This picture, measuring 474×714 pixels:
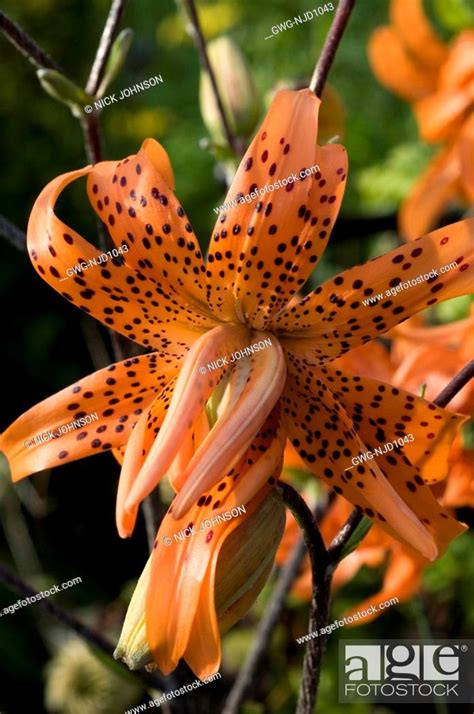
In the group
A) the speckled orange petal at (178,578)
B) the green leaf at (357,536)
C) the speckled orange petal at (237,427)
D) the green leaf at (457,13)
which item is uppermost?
the green leaf at (457,13)

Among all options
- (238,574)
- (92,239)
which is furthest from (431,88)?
(92,239)

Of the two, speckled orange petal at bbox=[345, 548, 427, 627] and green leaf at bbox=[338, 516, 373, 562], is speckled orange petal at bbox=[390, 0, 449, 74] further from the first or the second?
green leaf at bbox=[338, 516, 373, 562]

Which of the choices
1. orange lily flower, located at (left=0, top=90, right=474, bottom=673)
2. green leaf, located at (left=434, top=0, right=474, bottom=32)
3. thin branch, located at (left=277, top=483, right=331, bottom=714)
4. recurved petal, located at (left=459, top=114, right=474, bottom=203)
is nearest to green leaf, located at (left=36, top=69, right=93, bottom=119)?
orange lily flower, located at (left=0, top=90, right=474, bottom=673)

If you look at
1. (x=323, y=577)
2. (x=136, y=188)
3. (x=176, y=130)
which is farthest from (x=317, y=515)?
(x=176, y=130)

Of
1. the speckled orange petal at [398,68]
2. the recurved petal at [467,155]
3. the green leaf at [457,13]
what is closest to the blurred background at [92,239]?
the green leaf at [457,13]

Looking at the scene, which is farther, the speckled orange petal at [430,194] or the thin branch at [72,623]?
the speckled orange petal at [430,194]

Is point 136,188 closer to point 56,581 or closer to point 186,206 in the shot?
point 56,581

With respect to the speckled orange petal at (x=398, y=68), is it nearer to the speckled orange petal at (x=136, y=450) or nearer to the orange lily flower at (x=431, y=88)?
the orange lily flower at (x=431, y=88)
